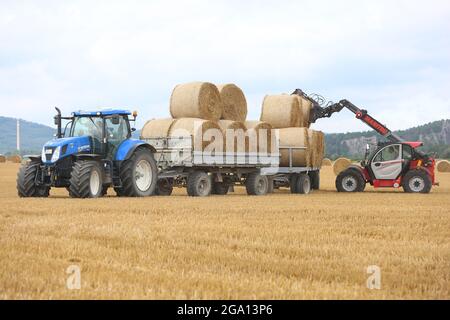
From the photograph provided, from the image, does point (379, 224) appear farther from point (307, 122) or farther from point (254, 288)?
point (307, 122)

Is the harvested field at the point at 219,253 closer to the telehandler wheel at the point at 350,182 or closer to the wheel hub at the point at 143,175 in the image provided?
the wheel hub at the point at 143,175

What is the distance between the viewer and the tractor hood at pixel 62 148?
15.6 meters

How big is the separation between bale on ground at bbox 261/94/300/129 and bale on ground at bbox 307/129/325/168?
68 centimetres

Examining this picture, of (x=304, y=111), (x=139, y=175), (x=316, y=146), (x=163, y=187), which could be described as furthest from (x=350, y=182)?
(x=139, y=175)

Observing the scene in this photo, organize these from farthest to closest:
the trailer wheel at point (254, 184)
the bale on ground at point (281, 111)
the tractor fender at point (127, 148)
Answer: the bale on ground at point (281, 111), the trailer wheel at point (254, 184), the tractor fender at point (127, 148)

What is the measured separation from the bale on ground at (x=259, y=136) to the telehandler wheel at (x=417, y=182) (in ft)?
17.8

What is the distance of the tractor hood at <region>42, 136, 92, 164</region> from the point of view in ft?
51.1

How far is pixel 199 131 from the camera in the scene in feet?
57.3

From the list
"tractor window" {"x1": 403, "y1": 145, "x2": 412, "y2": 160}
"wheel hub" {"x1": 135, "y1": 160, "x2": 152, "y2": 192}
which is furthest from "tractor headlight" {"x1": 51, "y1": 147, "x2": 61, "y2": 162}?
"tractor window" {"x1": 403, "y1": 145, "x2": 412, "y2": 160}

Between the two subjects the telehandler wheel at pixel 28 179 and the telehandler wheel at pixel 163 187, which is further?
the telehandler wheel at pixel 163 187

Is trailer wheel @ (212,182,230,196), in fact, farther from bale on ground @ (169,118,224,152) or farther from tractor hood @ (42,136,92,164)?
tractor hood @ (42,136,92,164)

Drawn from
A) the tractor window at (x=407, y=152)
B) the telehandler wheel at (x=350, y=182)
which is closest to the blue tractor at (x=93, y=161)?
the telehandler wheel at (x=350, y=182)

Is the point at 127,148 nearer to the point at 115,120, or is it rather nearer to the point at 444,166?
the point at 115,120
